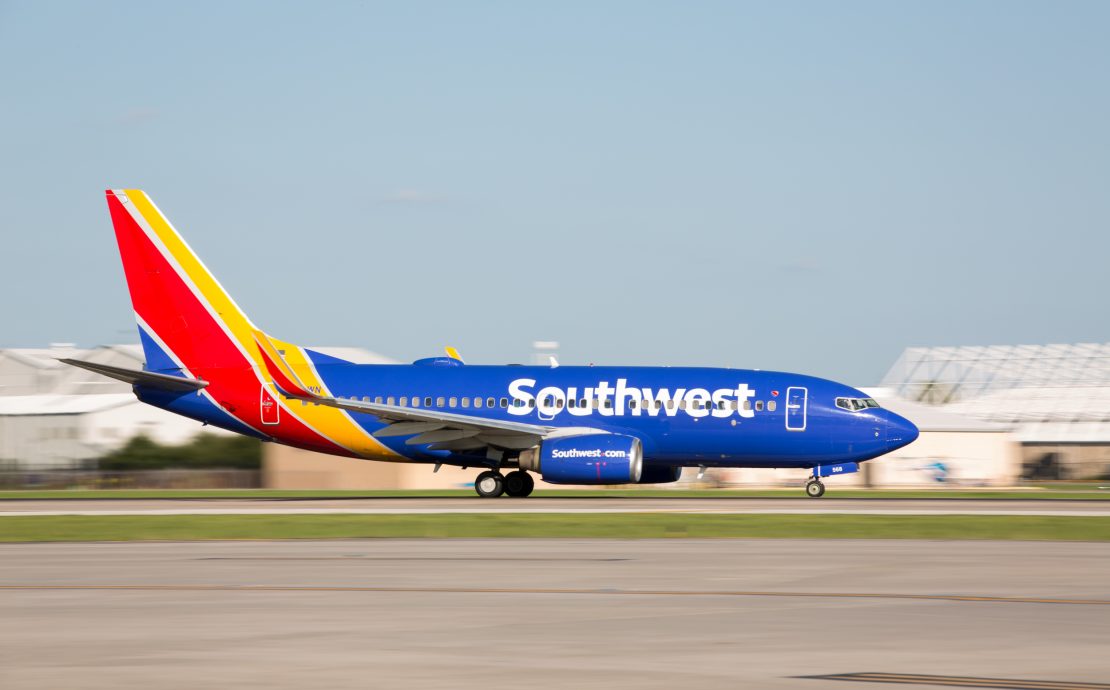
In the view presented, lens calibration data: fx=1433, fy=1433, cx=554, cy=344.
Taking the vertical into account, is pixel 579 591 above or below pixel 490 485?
below

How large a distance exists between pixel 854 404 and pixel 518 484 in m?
10.1

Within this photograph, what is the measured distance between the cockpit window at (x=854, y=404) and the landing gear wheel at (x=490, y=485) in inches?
399

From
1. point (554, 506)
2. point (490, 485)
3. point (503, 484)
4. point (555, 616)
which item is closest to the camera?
point (555, 616)

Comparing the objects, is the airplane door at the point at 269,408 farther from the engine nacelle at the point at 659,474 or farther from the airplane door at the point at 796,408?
the airplane door at the point at 796,408

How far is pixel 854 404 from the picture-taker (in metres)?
41.9

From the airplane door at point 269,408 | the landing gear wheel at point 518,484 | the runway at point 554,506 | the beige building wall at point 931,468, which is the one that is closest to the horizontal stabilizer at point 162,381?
the airplane door at point 269,408

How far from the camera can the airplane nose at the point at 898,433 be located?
136 feet

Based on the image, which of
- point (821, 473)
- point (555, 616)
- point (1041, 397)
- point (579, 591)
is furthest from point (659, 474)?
point (1041, 397)

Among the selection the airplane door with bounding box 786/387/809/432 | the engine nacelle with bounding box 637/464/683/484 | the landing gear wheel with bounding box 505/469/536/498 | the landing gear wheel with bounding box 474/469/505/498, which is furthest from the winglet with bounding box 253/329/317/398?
the airplane door with bounding box 786/387/809/432

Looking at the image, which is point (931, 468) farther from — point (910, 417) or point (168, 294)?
point (168, 294)

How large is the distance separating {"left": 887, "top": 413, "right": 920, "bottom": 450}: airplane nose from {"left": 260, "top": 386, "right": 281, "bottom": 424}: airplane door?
18.0 m

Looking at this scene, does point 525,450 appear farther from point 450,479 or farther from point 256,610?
point 256,610

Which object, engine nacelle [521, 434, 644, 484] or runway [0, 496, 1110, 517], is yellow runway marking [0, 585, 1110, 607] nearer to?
runway [0, 496, 1110, 517]

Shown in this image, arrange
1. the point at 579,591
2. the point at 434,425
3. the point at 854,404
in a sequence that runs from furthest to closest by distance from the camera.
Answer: the point at 854,404 < the point at 434,425 < the point at 579,591
